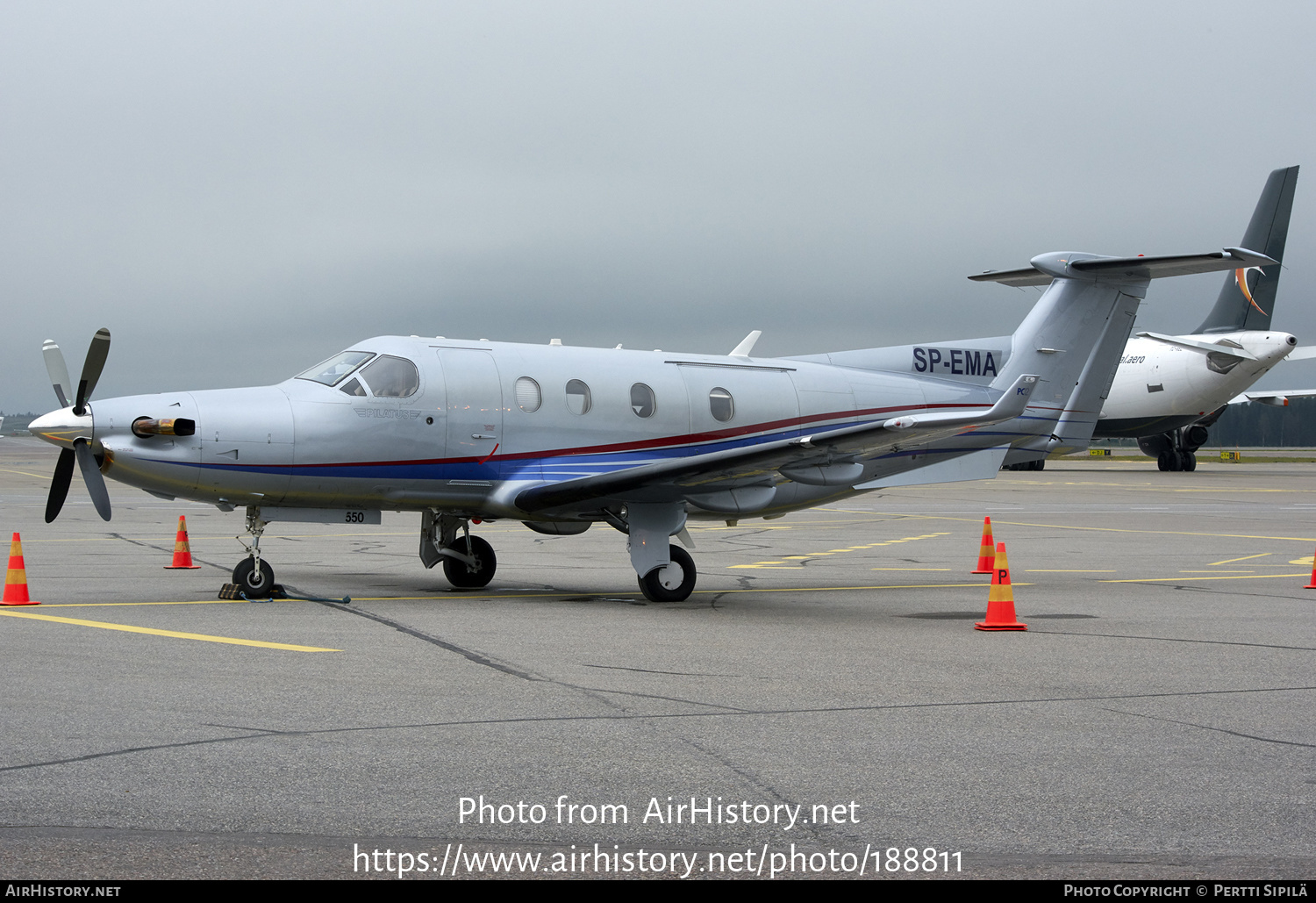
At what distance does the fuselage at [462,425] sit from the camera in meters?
11.7

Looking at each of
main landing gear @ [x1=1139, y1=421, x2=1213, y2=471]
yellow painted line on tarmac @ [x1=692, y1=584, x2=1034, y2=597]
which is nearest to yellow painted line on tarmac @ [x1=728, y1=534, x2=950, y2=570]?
yellow painted line on tarmac @ [x1=692, y1=584, x2=1034, y2=597]

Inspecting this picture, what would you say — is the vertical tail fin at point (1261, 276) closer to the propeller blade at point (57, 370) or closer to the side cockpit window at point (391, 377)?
the side cockpit window at point (391, 377)

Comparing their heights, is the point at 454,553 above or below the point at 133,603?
above

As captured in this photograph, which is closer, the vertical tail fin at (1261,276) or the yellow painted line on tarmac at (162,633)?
the yellow painted line on tarmac at (162,633)

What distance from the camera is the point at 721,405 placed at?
1427cm

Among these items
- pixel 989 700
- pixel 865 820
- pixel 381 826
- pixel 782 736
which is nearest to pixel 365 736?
pixel 381 826

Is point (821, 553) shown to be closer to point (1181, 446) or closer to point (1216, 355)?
point (1216, 355)

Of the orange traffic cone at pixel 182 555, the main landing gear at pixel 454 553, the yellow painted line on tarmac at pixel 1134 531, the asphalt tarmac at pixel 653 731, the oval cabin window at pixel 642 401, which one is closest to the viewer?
the asphalt tarmac at pixel 653 731

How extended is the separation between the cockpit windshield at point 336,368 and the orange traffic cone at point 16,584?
3.29m

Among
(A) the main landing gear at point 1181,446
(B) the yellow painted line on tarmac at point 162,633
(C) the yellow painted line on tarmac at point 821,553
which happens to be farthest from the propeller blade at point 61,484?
(A) the main landing gear at point 1181,446

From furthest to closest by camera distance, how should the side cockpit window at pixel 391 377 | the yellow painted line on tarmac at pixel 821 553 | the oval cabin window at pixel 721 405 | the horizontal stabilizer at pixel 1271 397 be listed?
the horizontal stabilizer at pixel 1271 397 < the yellow painted line on tarmac at pixel 821 553 < the oval cabin window at pixel 721 405 < the side cockpit window at pixel 391 377

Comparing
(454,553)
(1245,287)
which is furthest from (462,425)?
(1245,287)

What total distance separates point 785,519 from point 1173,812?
22707mm

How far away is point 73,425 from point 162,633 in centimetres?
283
